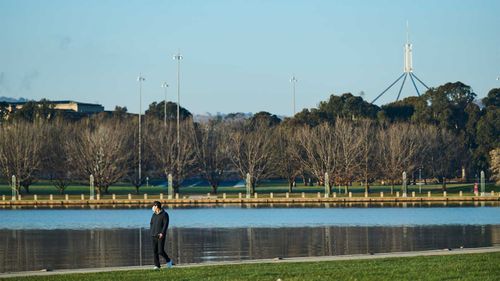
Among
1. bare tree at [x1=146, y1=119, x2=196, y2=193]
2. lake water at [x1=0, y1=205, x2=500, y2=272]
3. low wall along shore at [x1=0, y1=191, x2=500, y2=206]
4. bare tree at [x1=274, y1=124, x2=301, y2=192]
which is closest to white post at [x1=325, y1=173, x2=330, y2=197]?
low wall along shore at [x1=0, y1=191, x2=500, y2=206]

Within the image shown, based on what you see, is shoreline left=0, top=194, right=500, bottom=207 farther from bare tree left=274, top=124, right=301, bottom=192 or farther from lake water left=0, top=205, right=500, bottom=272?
bare tree left=274, top=124, right=301, bottom=192

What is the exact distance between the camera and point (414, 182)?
449ft

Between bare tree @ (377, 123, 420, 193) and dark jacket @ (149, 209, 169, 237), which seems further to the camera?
bare tree @ (377, 123, 420, 193)

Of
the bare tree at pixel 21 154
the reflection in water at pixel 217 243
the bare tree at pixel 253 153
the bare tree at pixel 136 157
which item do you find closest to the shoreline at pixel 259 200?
the bare tree at pixel 21 154

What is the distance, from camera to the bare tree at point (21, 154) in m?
116

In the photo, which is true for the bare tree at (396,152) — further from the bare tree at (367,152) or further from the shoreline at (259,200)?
the shoreline at (259,200)

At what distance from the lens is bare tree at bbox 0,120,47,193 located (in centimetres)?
11575

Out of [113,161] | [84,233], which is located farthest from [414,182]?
[84,233]

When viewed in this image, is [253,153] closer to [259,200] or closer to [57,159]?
[259,200]

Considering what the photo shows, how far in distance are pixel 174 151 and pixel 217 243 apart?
245ft

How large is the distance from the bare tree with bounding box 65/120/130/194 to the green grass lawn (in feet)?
267

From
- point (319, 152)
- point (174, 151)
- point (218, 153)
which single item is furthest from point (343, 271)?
point (174, 151)

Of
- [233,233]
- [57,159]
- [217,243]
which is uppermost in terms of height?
[57,159]

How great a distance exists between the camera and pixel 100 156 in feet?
380
